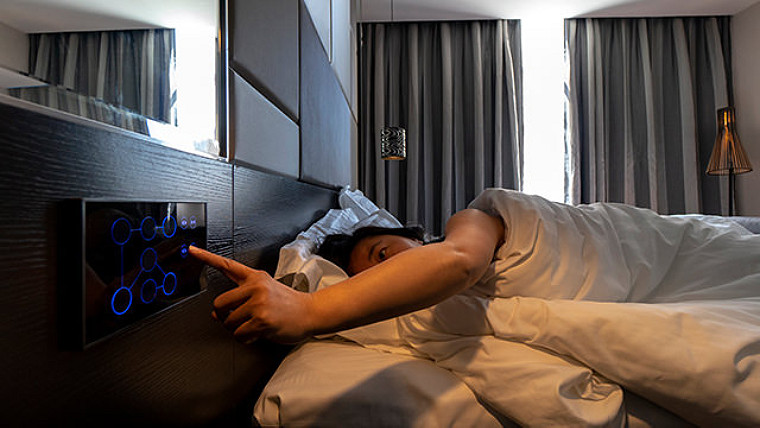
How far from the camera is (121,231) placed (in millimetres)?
356

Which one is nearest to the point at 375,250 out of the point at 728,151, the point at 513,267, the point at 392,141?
the point at 513,267

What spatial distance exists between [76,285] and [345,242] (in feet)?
2.64

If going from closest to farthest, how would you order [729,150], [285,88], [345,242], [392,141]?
1. [285,88]
2. [345,242]
3. [392,141]
4. [729,150]

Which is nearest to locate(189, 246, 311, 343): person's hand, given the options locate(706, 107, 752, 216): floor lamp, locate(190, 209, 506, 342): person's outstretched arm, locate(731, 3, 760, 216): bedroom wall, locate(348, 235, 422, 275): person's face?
locate(190, 209, 506, 342): person's outstretched arm

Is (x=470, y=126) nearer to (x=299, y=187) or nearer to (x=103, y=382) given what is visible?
(x=299, y=187)

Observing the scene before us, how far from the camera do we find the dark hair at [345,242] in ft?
3.50

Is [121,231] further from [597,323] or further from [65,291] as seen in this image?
[597,323]

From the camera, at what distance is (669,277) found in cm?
89

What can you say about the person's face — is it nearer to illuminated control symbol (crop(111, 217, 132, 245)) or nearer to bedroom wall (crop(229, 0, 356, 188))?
bedroom wall (crop(229, 0, 356, 188))

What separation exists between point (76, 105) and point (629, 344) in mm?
692

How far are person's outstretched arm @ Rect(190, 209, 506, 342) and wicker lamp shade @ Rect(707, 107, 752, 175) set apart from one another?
333cm

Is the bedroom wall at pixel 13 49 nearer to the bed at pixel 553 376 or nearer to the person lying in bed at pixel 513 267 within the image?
the person lying in bed at pixel 513 267

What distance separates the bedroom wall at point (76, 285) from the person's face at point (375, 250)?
0.26 meters

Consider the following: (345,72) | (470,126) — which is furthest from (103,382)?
(470,126)
